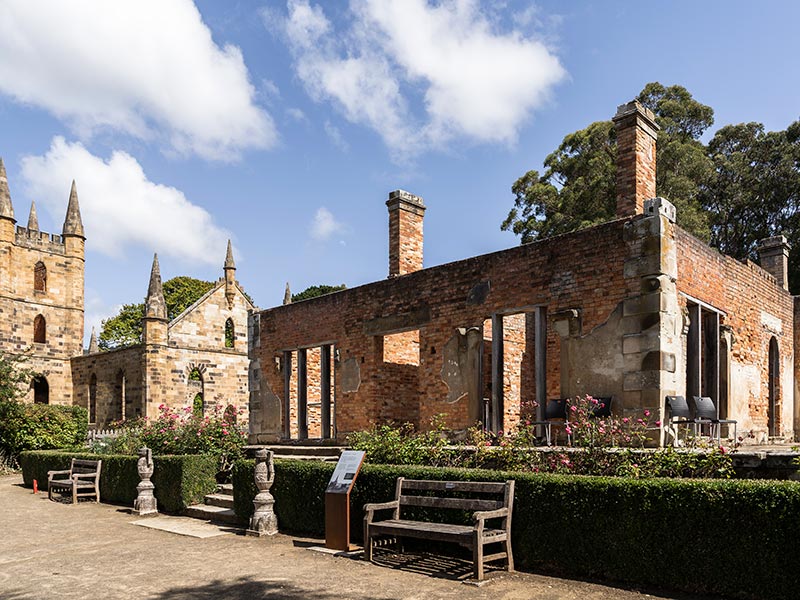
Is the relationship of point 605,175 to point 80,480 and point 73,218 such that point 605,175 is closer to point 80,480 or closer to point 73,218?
point 80,480

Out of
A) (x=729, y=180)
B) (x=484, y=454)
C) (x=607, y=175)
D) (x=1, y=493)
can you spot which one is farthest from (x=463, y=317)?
(x=729, y=180)

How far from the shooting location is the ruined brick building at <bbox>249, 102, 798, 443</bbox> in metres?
10.2

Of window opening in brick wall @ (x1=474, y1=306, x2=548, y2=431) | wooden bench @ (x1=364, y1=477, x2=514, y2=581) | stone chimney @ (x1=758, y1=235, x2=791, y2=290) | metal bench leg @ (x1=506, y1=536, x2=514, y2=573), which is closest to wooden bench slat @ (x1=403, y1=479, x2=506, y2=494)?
wooden bench @ (x1=364, y1=477, x2=514, y2=581)

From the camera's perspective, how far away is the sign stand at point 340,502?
8695 millimetres

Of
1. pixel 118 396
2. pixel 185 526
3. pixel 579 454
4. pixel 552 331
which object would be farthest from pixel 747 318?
pixel 118 396

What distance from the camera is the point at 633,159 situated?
11.1 metres

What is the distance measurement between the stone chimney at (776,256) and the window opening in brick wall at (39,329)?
3556 centimetres

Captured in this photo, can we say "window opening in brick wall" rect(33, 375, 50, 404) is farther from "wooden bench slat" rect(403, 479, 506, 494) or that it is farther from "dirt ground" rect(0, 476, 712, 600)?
"wooden bench slat" rect(403, 479, 506, 494)

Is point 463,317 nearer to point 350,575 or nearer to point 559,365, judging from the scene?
point 559,365

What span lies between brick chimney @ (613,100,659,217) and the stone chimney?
7.30 m

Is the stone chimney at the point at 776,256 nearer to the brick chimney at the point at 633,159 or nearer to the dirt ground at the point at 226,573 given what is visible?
the brick chimney at the point at 633,159

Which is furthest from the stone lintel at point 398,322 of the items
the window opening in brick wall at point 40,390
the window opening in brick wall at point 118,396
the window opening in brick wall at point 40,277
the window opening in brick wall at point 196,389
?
the window opening in brick wall at point 40,277

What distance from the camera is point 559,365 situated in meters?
11.5

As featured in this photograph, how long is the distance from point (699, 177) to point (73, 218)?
3354 centimetres
